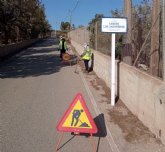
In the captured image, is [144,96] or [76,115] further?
[144,96]

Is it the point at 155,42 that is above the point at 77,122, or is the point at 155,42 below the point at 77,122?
above

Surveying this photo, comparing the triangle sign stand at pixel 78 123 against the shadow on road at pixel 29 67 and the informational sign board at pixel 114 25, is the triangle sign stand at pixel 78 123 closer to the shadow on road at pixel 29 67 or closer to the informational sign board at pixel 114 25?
the informational sign board at pixel 114 25

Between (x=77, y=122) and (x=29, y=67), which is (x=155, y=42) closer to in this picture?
(x=77, y=122)

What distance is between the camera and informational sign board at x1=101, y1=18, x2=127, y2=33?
10.8 metres

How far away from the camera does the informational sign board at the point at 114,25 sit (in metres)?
10.8

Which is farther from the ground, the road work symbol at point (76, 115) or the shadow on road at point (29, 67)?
the road work symbol at point (76, 115)

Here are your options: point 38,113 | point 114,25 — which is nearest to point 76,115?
point 38,113

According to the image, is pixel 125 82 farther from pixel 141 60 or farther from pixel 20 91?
pixel 20 91

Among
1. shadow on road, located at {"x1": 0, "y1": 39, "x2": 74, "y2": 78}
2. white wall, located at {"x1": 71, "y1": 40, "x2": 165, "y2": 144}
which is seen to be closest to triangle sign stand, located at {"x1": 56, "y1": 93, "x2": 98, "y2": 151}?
white wall, located at {"x1": 71, "y1": 40, "x2": 165, "y2": 144}

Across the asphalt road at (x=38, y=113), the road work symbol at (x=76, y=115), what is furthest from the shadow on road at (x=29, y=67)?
the road work symbol at (x=76, y=115)

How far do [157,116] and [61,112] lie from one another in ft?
10.7

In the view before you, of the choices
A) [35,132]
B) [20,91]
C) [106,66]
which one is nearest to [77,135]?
[35,132]

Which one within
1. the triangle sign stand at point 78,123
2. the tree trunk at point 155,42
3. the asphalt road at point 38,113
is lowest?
the asphalt road at point 38,113

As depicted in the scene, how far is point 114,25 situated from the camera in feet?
35.3
